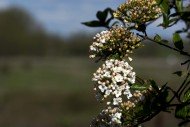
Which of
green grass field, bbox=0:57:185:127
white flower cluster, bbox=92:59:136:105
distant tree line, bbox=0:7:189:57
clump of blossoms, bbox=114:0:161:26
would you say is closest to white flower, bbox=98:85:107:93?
white flower cluster, bbox=92:59:136:105

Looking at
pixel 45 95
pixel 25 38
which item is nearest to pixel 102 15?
pixel 45 95

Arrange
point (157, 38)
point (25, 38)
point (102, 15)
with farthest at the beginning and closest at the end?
1. point (25, 38)
2. point (102, 15)
3. point (157, 38)

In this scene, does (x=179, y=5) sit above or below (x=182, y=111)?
above

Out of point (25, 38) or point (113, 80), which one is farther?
point (25, 38)

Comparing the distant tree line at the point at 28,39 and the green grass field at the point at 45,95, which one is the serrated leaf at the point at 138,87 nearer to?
the green grass field at the point at 45,95

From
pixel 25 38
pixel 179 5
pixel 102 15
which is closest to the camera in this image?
pixel 179 5

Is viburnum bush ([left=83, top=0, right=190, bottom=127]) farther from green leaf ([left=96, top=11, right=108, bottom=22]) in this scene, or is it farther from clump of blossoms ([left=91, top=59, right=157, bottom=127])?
green leaf ([left=96, top=11, right=108, bottom=22])

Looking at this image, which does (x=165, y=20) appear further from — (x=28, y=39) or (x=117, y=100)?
(x=28, y=39)
